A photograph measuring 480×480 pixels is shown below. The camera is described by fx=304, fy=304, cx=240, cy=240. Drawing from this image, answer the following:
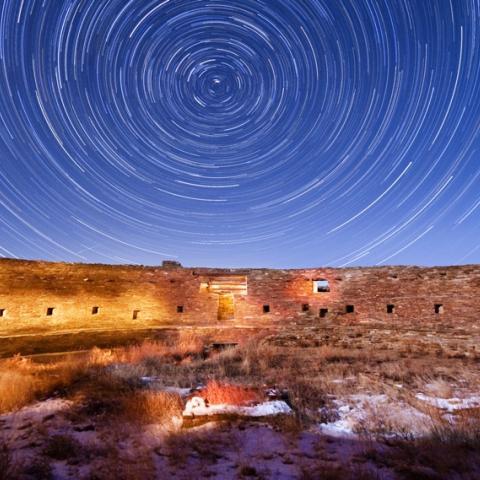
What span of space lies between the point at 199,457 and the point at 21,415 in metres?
4.23

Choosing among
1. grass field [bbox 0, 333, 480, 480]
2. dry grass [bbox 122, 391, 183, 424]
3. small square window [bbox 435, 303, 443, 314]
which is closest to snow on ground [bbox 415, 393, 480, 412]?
grass field [bbox 0, 333, 480, 480]

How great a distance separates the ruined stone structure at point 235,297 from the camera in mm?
15055

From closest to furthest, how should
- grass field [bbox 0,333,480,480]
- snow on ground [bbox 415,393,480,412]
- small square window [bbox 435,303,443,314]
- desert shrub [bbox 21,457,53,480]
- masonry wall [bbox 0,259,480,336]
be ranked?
desert shrub [bbox 21,457,53,480], grass field [bbox 0,333,480,480], snow on ground [bbox 415,393,480,412], masonry wall [bbox 0,259,480,336], small square window [bbox 435,303,443,314]

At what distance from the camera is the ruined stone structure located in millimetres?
15055

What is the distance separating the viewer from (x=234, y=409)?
250 inches

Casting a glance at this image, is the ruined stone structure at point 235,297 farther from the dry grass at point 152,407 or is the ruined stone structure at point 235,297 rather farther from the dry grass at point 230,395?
the dry grass at point 152,407

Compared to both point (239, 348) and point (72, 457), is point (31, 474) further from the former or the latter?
point (239, 348)

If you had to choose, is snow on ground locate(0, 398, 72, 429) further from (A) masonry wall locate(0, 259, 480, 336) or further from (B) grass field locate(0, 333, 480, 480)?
(A) masonry wall locate(0, 259, 480, 336)

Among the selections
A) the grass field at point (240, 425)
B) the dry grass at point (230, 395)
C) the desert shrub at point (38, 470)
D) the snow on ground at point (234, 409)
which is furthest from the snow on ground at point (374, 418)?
the desert shrub at point (38, 470)

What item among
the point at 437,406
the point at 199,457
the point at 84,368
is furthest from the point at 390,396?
the point at 84,368

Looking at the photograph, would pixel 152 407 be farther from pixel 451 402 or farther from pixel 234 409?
pixel 451 402

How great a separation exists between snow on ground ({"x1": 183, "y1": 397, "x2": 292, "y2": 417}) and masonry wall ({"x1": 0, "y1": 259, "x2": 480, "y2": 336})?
11.2m

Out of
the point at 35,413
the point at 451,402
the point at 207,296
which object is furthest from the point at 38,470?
the point at 207,296

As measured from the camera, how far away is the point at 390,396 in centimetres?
763
